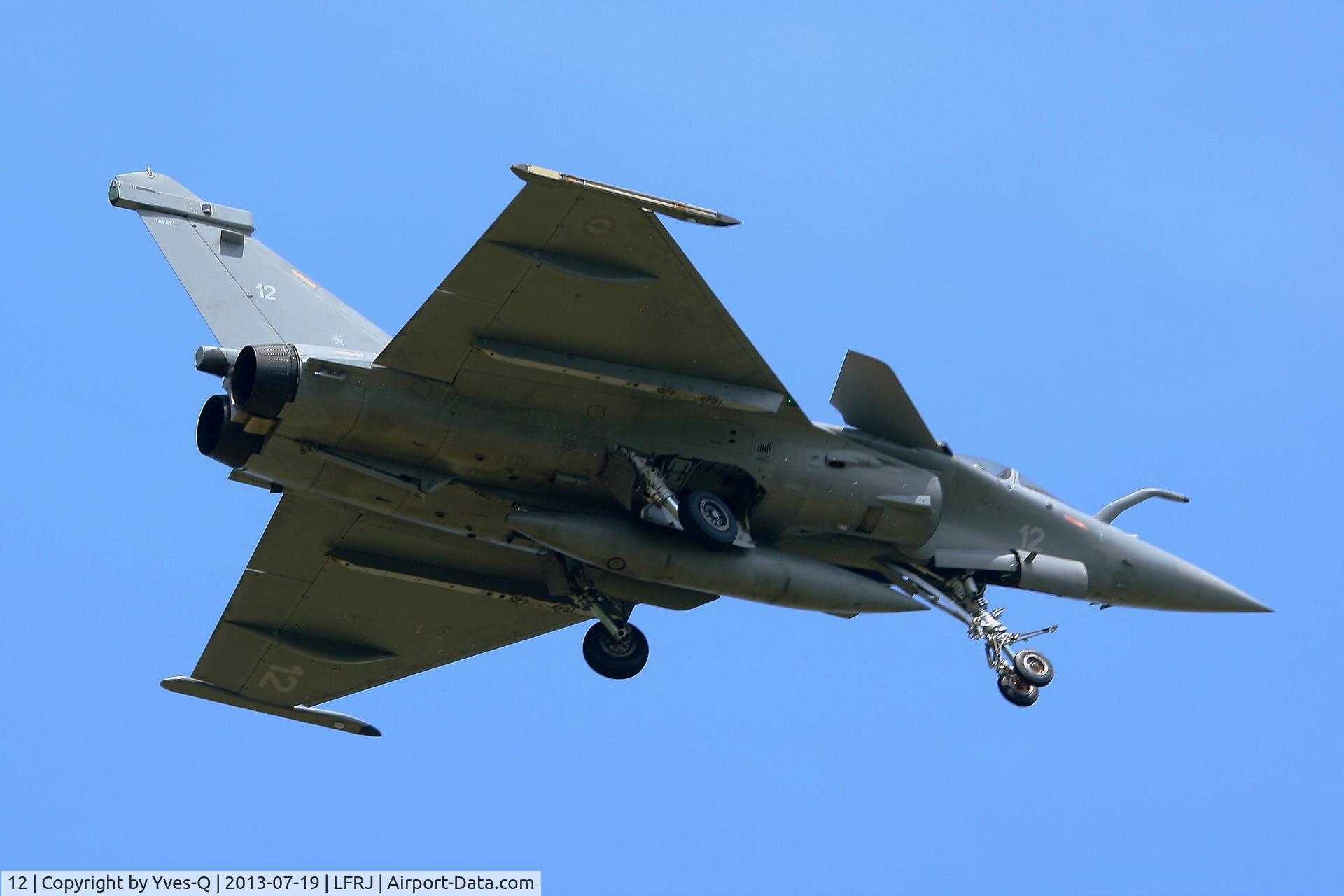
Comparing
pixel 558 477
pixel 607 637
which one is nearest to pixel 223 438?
pixel 558 477

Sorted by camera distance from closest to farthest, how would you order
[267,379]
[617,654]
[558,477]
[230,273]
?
1. [267,379]
2. [558,477]
3. [230,273]
4. [617,654]

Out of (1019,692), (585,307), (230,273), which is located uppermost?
(230,273)

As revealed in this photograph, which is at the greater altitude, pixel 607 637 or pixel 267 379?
pixel 267 379

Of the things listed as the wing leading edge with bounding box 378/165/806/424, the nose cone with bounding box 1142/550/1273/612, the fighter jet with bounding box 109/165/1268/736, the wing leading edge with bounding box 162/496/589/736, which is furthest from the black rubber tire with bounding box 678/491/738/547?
the nose cone with bounding box 1142/550/1273/612

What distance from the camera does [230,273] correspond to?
2189 cm

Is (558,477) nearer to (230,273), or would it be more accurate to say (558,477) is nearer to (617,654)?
(617,654)

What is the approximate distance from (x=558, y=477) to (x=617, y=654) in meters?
3.49

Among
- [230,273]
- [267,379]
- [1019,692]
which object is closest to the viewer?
[267,379]

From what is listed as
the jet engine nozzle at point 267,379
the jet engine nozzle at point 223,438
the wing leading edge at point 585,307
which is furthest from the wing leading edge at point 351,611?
the wing leading edge at point 585,307

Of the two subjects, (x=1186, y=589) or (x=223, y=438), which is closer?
(x=223, y=438)

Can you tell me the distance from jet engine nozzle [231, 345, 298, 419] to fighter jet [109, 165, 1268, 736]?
3 centimetres

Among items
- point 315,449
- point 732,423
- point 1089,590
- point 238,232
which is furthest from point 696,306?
point 1089,590

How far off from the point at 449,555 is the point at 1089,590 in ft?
28.2

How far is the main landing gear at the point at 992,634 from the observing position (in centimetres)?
2256
